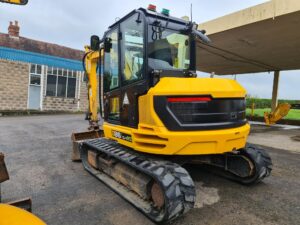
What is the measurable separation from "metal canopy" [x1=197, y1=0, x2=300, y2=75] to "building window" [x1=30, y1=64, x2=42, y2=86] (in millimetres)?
11458

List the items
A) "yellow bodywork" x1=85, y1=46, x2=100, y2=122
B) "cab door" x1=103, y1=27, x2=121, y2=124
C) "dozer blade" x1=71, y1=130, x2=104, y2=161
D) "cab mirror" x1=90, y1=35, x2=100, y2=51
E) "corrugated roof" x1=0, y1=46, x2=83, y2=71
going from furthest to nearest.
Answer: "corrugated roof" x1=0, y1=46, x2=83, y2=71 → "yellow bodywork" x1=85, y1=46, x2=100, y2=122 → "dozer blade" x1=71, y1=130, x2=104, y2=161 → "cab mirror" x1=90, y1=35, x2=100, y2=51 → "cab door" x1=103, y1=27, x2=121, y2=124

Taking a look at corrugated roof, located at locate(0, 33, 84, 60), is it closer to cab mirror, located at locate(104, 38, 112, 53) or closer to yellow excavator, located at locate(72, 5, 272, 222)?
cab mirror, located at locate(104, 38, 112, 53)

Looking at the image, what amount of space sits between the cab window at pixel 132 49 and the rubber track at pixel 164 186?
127 cm

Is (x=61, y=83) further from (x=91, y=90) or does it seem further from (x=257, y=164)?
(x=257, y=164)

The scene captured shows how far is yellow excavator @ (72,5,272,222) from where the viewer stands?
3.63 meters

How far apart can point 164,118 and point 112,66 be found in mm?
1833

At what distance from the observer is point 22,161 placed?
629cm

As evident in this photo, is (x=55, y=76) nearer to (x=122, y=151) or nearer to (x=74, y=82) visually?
(x=74, y=82)

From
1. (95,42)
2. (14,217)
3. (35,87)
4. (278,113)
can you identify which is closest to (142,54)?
(95,42)

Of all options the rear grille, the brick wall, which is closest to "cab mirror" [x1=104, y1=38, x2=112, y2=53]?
the rear grille

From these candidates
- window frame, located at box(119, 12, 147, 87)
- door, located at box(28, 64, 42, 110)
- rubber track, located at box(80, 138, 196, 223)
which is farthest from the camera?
door, located at box(28, 64, 42, 110)

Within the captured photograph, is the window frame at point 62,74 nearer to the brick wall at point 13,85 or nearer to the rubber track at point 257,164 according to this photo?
the brick wall at point 13,85

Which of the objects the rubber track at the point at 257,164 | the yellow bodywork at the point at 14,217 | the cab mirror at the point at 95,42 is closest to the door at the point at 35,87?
the cab mirror at the point at 95,42

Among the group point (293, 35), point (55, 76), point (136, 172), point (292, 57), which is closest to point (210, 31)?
point (293, 35)
